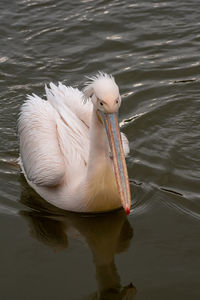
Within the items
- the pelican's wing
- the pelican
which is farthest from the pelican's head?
the pelican's wing

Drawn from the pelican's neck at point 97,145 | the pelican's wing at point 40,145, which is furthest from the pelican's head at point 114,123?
the pelican's wing at point 40,145

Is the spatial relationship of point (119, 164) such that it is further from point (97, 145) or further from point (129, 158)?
point (129, 158)

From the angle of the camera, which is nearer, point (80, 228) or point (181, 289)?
point (181, 289)

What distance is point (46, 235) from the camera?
15.0ft

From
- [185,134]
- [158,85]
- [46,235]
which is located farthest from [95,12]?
[46,235]

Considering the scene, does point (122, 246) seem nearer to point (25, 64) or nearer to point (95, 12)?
point (25, 64)

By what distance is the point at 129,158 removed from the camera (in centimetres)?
537

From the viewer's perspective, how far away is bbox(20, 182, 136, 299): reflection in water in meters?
4.37

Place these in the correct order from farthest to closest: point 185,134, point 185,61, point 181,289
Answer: point 185,61 < point 185,134 < point 181,289

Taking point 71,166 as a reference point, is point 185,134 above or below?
below

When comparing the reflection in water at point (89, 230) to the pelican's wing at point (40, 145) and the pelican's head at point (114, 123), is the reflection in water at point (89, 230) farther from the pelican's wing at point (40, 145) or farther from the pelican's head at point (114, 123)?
the pelican's head at point (114, 123)

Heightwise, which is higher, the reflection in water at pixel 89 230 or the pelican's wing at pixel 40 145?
the pelican's wing at pixel 40 145

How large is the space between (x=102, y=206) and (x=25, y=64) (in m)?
3.06

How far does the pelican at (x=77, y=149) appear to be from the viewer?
403cm
